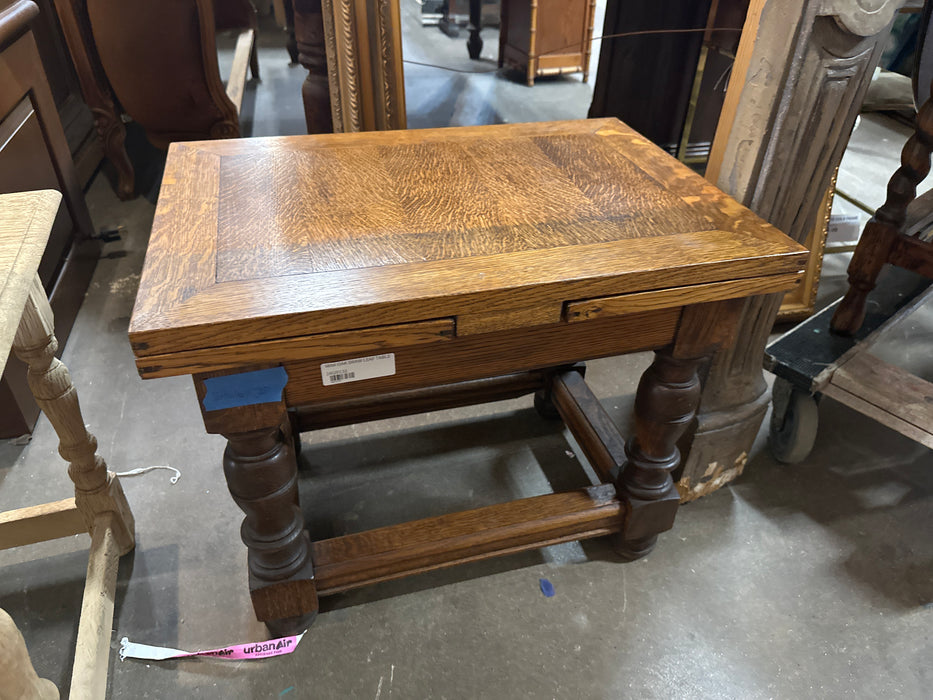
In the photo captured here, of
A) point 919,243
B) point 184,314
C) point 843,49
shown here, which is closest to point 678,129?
point 919,243

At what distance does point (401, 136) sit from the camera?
4.02ft

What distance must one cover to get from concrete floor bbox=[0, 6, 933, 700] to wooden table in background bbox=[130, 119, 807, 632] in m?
0.13

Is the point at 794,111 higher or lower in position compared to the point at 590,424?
higher

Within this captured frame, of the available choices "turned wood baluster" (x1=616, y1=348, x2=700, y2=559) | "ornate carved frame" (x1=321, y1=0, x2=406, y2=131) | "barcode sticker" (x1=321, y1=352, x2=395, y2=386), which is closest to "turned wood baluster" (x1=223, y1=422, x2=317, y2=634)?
"barcode sticker" (x1=321, y1=352, x2=395, y2=386)

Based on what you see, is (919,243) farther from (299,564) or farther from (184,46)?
(184,46)

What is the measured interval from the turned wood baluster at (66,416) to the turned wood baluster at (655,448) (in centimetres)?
98

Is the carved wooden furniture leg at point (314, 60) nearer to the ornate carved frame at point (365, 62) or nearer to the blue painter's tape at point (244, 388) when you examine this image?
the ornate carved frame at point (365, 62)

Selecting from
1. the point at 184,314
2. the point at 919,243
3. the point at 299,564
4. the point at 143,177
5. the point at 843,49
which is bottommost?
the point at 143,177

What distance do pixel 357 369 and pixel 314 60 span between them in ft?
3.92

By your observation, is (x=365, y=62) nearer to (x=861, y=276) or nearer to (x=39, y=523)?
(x=39, y=523)

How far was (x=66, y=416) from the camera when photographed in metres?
1.12

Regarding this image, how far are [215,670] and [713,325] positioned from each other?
1.02 meters

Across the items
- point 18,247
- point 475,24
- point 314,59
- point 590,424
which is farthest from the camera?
point 475,24

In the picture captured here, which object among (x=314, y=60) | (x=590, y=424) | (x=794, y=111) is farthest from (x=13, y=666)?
(x=314, y=60)
